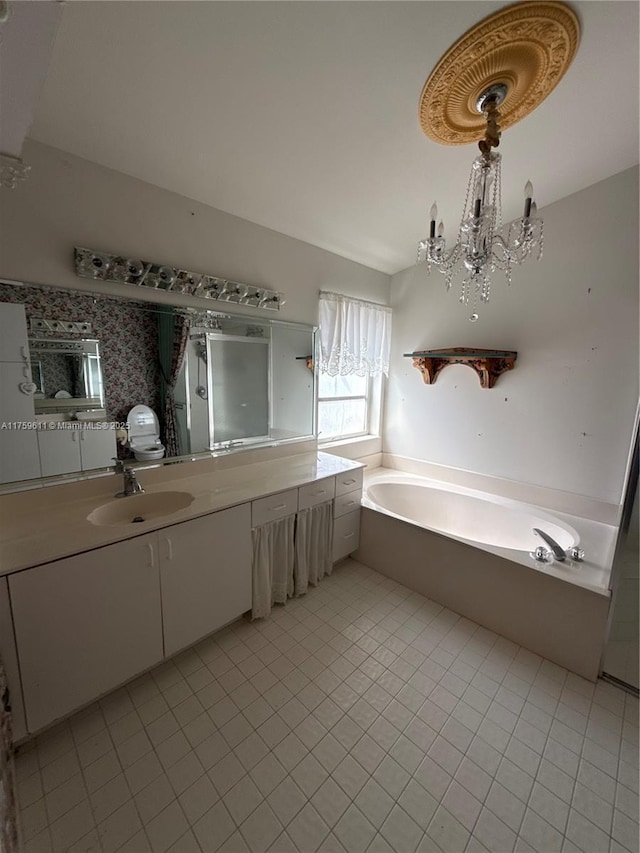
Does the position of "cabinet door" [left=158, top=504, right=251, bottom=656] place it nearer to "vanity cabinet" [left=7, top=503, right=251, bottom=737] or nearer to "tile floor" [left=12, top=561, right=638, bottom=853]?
"vanity cabinet" [left=7, top=503, right=251, bottom=737]

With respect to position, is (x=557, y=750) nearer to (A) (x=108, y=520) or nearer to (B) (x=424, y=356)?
(A) (x=108, y=520)

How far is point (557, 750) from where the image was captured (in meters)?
1.28

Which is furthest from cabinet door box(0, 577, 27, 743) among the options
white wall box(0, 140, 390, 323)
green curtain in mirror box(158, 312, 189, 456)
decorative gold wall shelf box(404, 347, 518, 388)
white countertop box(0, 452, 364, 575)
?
decorative gold wall shelf box(404, 347, 518, 388)

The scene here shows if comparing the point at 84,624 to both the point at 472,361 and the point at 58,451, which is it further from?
the point at 472,361

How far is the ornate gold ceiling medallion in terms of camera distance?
107 centimetres

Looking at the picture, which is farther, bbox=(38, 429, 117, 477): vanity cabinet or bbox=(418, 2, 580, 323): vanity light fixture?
bbox=(38, 429, 117, 477): vanity cabinet

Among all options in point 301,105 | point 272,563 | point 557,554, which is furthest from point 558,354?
point 272,563

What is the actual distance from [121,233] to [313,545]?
2.06m

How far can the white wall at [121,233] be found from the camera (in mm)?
1376

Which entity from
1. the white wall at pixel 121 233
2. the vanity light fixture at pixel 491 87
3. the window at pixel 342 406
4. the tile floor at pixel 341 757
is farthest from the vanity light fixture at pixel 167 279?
the tile floor at pixel 341 757

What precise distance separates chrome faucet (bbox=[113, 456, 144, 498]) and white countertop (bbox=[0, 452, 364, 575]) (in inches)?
1.8

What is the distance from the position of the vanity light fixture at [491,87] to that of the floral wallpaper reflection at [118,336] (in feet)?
4.87

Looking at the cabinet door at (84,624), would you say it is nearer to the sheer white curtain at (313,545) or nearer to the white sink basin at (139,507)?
the white sink basin at (139,507)

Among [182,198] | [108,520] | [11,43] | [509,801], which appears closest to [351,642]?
[509,801]
